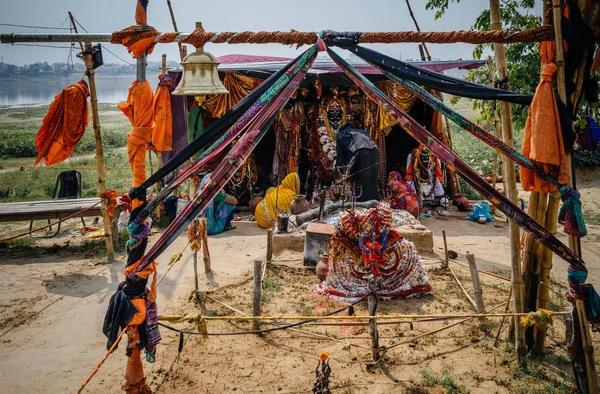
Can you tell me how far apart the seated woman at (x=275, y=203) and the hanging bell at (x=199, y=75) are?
5.88 metres

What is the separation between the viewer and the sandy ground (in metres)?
4.15

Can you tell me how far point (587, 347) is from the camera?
3.46m

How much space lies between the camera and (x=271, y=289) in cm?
625

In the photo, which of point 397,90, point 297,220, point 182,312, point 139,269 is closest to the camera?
point 139,269

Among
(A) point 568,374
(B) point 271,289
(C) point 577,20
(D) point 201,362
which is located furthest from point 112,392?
(C) point 577,20

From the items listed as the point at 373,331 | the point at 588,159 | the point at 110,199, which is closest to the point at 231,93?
the point at 110,199

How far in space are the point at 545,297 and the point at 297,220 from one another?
5035mm

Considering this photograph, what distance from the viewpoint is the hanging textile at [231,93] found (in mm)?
10047

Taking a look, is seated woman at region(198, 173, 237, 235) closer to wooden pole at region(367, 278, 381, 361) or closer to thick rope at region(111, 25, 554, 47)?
wooden pole at region(367, 278, 381, 361)

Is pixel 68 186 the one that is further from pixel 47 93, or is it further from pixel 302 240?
pixel 47 93

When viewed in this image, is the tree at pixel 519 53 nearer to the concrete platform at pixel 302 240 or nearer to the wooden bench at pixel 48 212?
the concrete platform at pixel 302 240

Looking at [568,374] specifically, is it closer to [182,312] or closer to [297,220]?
[182,312]

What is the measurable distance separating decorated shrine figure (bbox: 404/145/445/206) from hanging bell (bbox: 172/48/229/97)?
7.87m

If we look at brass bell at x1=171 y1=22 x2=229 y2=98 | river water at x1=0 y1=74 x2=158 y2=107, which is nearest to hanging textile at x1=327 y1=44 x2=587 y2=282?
brass bell at x1=171 y1=22 x2=229 y2=98
